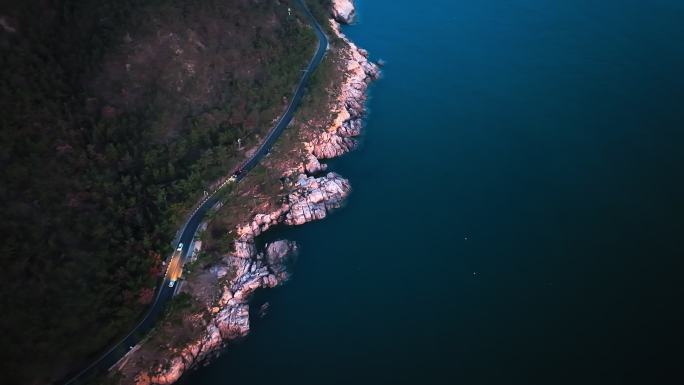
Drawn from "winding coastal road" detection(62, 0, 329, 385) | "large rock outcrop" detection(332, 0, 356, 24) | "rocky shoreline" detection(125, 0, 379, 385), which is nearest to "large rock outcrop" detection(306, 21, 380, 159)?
"rocky shoreline" detection(125, 0, 379, 385)

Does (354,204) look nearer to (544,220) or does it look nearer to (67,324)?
(544,220)

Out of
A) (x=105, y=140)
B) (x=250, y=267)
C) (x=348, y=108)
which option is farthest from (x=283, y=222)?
(x=348, y=108)

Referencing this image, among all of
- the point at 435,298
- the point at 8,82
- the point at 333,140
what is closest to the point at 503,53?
the point at 333,140

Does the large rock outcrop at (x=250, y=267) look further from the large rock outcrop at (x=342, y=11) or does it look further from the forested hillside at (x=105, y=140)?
the large rock outcrop at (x=342, y=11)

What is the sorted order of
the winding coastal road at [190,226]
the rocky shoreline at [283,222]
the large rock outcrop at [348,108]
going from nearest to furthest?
the winding coastal road at [190,226], the rocky shoreline at [283,222], the large rock outcrop at [348,108]

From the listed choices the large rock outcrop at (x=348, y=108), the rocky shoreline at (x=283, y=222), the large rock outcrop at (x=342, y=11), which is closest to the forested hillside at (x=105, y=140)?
the rocky shoreline at (x=283, y=222)

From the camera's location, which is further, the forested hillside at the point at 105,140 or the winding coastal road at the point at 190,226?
the winding coastal road at the point at 190,226
